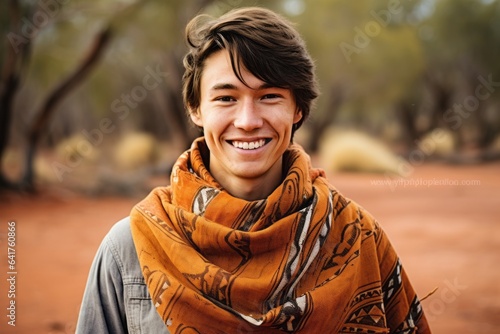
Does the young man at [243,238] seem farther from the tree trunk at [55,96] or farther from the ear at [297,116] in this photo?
the tree trunk at [55,96]

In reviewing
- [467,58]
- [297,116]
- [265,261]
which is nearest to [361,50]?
[467,58]

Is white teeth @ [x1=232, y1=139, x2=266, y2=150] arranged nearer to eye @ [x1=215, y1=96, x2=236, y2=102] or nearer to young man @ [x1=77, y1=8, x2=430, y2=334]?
young man @ [x1=77, y1=8, x2=430, y2=334]

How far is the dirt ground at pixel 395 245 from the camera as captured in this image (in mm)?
5230

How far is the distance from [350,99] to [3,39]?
14.8 metres

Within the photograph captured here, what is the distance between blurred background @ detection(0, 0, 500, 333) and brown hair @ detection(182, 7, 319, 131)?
49 centimetres

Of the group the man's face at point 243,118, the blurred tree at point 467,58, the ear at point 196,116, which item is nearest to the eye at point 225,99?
the man's face at point 243,118

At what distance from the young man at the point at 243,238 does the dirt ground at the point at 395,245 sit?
133 inches

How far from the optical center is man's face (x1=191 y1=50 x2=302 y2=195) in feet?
5.94

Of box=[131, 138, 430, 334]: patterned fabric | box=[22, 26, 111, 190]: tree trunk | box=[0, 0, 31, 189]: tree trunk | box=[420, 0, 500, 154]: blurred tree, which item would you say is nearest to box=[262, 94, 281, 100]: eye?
box=[131, 138, 430, 334]: patterned fabric

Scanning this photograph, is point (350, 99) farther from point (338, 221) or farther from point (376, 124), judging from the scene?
point (338, 221)

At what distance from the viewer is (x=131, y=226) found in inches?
72.8

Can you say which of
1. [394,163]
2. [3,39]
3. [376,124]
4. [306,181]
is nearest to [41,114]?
[3,39]

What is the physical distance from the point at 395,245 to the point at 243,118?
617cm

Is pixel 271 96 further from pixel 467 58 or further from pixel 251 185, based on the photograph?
pixel 467 58
